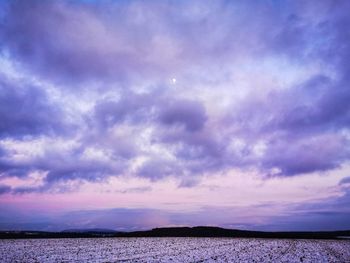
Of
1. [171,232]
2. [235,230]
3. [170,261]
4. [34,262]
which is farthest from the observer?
[235,230]

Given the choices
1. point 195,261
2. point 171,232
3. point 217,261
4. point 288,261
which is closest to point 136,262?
point 195,261

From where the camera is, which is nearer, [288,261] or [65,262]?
[65,262]

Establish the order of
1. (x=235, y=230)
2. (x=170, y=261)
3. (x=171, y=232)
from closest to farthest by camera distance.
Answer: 1. (x=170, y=261)
2. (x=171, y=232)
3. (x=235, y=230)

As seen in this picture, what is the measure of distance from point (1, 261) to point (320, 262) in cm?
2541

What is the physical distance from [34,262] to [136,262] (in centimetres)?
759

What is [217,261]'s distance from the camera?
2795 centimetres

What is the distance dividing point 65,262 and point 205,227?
127 meters

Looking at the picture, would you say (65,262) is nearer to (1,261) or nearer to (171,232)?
(1,261)

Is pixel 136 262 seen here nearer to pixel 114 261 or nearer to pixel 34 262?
pixel 114 261

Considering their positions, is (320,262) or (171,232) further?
(171,232)

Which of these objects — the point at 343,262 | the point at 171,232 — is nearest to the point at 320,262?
the point at 343,262

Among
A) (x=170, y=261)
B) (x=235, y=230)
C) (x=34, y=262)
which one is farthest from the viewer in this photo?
(x=235, y=230)

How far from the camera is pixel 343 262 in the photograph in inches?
1099

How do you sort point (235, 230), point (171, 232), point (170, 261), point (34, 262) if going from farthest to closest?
point (235, 230), point (171, 232), point (170, 261), point (34, 262)
